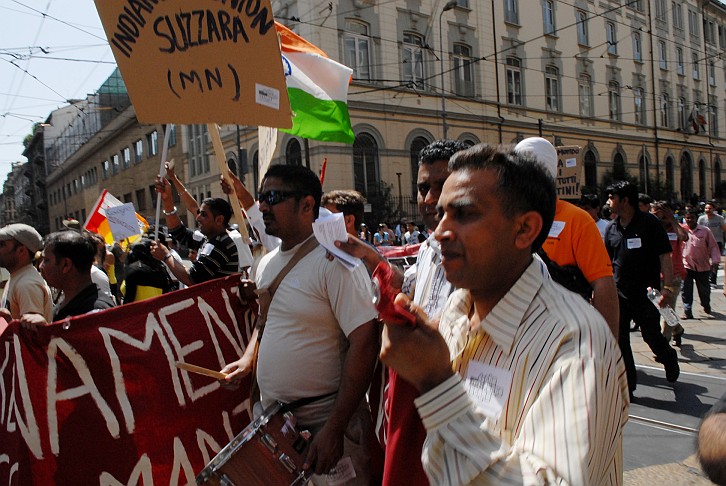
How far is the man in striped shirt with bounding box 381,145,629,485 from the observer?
111 centimetres

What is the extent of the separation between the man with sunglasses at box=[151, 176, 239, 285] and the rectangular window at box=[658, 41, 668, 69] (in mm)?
40166

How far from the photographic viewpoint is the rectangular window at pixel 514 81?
92.4 ft

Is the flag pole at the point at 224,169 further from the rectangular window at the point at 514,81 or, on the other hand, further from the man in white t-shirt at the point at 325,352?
the rectangular window at the point at 514,81

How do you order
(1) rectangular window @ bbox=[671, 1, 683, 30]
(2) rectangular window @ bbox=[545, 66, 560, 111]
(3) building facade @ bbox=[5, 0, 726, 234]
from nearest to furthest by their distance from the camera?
1. (3) building facade @ bbox=[5, 0, 726, 234]
2. (2) rectangular window @ bbox=[545, 66, 560, 111]
3. (1) rectangular window @ bbox=[671, 1, 683, 30]

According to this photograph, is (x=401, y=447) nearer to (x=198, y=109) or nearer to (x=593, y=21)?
(x=198, y=109)

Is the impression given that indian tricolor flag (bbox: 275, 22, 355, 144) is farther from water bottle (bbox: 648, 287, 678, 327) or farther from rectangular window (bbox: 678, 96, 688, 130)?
rectangular window (bbox: 678, 96, 688, 130)

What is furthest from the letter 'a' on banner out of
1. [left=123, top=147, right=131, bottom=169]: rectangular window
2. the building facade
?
[left=123, top=147, right=131, bottom=169]: rectangular window

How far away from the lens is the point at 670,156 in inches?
1524

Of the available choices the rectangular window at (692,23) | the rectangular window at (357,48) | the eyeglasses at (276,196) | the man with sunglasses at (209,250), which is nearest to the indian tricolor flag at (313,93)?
the man with sunglasses at (209,250)

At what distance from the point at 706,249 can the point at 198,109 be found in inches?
325

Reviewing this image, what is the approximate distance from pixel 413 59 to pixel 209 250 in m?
22.4

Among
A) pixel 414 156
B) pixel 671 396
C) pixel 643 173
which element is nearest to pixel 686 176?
A: pixel 643 173

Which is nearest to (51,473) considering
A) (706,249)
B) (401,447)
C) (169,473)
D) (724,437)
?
(169,473)

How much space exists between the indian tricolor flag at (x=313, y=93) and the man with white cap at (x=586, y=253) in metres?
1.63
